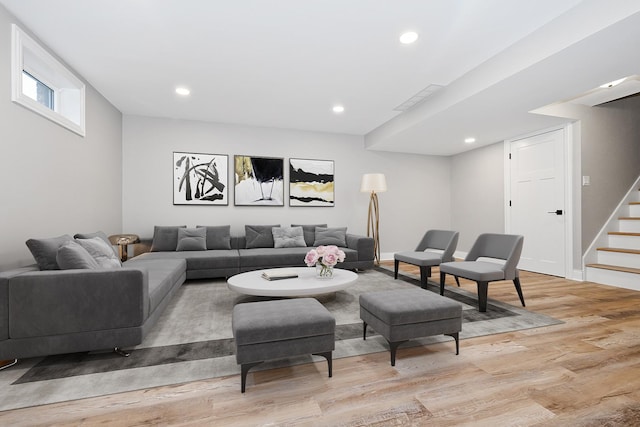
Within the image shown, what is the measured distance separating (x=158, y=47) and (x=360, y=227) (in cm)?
458

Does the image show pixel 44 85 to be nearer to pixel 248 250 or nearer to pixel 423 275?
pixel 248 250

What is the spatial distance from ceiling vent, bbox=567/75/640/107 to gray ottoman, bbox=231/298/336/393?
15.9ft

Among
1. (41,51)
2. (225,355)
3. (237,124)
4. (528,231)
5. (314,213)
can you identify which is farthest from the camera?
(314,213)

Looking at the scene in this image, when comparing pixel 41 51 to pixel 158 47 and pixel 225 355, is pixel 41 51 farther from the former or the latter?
pixel 225 355

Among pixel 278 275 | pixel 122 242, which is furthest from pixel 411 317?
pixel 122 242

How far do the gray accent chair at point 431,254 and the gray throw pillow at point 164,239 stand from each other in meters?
3.50

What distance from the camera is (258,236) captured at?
5.00m

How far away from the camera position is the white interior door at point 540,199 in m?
4.52

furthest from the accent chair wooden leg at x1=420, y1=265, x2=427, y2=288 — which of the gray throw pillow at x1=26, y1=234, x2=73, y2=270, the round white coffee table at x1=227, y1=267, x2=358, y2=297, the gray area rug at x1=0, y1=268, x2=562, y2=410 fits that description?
the gray throw pillow at x1=26, y1=234, x2=73, y2=270

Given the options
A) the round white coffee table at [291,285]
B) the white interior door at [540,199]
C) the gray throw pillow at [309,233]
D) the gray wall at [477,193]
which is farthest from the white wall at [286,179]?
the round white coffee table at [291,285]

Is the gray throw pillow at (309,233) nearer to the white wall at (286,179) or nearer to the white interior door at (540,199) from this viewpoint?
the white wall at (286,179)

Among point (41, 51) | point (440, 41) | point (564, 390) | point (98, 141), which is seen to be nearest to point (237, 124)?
point (98, 141)

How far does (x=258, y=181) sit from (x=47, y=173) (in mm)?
3041

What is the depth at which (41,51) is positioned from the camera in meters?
2.81
